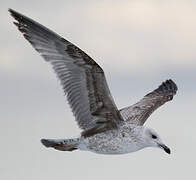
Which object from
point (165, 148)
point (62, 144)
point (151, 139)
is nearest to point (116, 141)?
point (151, 139)

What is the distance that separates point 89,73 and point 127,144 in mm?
1881

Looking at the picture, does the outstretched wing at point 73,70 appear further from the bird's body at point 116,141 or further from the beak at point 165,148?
the beak at point 165,148

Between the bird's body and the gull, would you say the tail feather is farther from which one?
the bird's body

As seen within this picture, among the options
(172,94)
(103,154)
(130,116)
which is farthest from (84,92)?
(172,94)

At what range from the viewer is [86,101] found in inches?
645

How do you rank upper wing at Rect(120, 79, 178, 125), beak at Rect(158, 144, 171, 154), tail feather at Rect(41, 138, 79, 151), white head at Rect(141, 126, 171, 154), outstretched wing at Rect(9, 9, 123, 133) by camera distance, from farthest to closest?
upper wing at Rect(120, 79, 178, 125)
tail feather at Rect(41, 138, 79, 151)
white head at Rect(141, 126, 171, 154)
beak at Rect(158, 144, 171, 154)
outstretched wing at Rect(9, 9, 123, 133)

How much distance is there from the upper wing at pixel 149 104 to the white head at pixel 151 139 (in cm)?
134

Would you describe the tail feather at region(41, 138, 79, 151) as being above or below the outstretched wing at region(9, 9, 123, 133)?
below

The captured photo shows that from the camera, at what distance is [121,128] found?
1653 centimetres

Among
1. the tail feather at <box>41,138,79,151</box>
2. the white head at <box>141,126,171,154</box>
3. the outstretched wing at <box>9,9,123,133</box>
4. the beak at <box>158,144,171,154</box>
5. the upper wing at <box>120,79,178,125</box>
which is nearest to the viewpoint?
the outstretched wing at <box>9,9,123,133</box>

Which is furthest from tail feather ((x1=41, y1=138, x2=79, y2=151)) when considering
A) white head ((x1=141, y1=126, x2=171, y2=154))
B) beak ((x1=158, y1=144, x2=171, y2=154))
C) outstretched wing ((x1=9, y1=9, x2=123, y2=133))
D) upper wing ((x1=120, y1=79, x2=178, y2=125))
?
upper wing ((x1=120, y1=79, x2=178, y2=125))

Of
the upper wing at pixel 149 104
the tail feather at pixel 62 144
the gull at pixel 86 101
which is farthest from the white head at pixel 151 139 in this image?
the tail feather at pixel 62 144

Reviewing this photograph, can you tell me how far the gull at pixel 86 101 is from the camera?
51.9 feet

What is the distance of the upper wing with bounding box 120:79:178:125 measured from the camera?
61.1 feet
